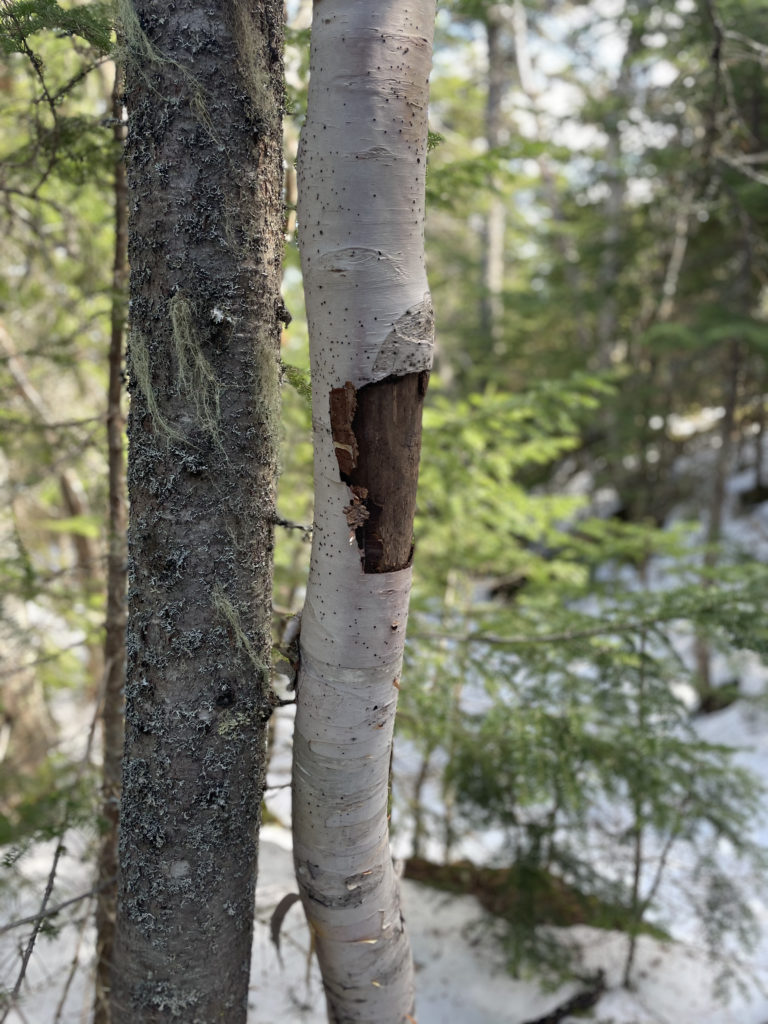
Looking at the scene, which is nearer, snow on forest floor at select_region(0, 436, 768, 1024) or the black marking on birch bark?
the black marking on birch bark

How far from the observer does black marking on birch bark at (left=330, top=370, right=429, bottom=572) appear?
1279 mm

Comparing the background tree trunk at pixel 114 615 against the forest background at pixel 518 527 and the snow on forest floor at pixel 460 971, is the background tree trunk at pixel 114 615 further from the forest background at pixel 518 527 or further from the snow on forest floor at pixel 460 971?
the snow on forest floor at pixel 460 971

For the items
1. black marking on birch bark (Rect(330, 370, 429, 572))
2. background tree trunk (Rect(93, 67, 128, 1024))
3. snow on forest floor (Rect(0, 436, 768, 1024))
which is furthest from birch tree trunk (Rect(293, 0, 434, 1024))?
snow on forest floor (Rect(0, 436, 768, 1024))

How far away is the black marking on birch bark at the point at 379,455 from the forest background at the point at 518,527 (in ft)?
0.86

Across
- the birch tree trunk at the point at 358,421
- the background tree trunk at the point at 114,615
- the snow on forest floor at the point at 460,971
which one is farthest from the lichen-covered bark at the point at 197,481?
the snow on forest floor at the point at 460,971

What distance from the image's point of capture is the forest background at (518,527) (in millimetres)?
2711

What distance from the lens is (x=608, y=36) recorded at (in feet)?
28.5

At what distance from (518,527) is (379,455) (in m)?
3.32

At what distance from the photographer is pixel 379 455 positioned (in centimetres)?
130

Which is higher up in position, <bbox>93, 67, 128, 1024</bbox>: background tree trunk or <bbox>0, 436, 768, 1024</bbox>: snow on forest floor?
<bbox>93, 67, 128, 1024</bbox>: background tree trunk

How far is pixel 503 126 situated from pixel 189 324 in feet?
42.4

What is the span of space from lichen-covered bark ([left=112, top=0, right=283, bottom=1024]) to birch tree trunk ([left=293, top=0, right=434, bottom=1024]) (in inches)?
4.9

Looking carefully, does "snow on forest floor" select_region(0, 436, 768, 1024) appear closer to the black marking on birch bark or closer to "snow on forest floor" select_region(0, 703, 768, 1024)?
"snow on forest floor" select_region(0, 703, 768, 1024)

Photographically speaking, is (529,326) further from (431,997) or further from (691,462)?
(431,997)
